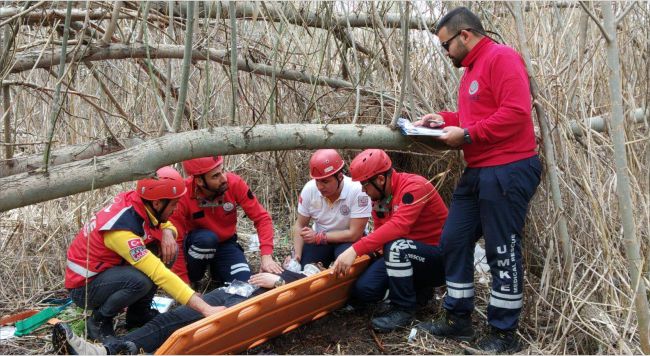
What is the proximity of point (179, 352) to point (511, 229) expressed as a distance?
1869mm

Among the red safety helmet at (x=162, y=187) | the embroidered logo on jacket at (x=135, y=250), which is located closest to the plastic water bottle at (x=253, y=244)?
the red safety helmet at (x=162, y=187)

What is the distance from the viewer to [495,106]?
367 cm

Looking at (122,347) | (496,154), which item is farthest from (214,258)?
(496,154)

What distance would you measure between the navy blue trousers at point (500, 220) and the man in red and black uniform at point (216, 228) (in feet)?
4.90

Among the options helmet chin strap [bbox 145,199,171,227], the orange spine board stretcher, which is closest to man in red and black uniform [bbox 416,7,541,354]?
the orange spine board stretcher

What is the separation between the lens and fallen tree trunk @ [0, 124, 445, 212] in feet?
9.18

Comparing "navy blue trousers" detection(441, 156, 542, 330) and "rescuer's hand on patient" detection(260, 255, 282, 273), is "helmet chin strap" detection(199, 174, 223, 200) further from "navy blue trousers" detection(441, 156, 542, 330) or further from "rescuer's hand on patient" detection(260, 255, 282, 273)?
"navy blue trousers" detection(441, 156, 542, 330)

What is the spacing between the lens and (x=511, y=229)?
12.0 ft

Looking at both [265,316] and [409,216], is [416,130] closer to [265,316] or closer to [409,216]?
[409,216]

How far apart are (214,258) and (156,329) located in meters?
1.20

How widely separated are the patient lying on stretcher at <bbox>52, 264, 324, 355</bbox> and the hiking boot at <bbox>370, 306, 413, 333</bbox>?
58cm

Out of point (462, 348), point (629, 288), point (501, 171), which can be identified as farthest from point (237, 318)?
point (629, 288)

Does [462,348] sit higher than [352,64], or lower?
lower

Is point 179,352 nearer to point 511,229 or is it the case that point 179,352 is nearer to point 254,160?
point 511,229
